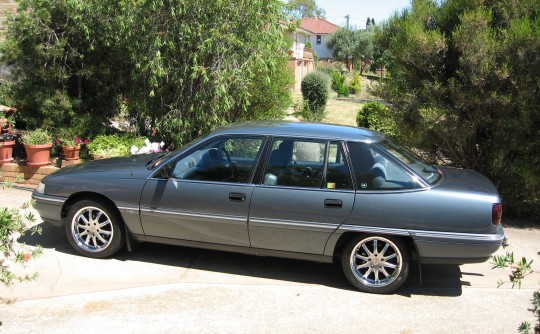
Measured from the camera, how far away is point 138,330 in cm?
406

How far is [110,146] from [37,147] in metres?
1.09

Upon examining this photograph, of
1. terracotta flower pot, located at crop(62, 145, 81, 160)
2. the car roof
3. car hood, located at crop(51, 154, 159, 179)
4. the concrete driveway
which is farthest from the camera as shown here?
terracotta flower pot, located at crop(62, 145, 81, 160)

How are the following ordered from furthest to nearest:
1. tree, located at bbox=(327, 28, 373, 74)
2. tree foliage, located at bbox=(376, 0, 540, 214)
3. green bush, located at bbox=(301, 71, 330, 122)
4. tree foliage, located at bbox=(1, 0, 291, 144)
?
tree, located at bbox=(327, 28, 373, 74) → green bush, located at bbox=(301, 71, 330, 122) → tree foliage, located at bbox=(1, 0, 291, 144) → tree foliage, located at bbox=(376, 0, 540, 214)

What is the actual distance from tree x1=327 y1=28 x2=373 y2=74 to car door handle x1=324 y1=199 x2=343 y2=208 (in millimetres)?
54699

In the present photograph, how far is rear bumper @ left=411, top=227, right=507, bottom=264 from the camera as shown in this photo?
4.54 m

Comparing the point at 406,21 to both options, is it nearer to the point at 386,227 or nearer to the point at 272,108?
the point at 272,108

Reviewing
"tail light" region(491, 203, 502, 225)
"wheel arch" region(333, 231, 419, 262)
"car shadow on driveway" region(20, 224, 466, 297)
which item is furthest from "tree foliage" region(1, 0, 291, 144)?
"tail light" region(491, 203, 502, 225)

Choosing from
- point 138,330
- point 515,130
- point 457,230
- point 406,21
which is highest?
point 406,21

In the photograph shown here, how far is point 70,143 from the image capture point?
8.18m

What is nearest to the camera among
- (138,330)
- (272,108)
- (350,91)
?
(138,330)

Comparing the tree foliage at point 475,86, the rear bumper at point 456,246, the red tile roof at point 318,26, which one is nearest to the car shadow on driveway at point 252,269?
the rear bumper at point 456,246

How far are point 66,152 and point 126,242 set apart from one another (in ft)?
11.3

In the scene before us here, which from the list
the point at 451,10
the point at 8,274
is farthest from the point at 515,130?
the point at 8,274

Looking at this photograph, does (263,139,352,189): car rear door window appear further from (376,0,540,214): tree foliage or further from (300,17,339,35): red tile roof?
(300,17,339,35): red tile roof
